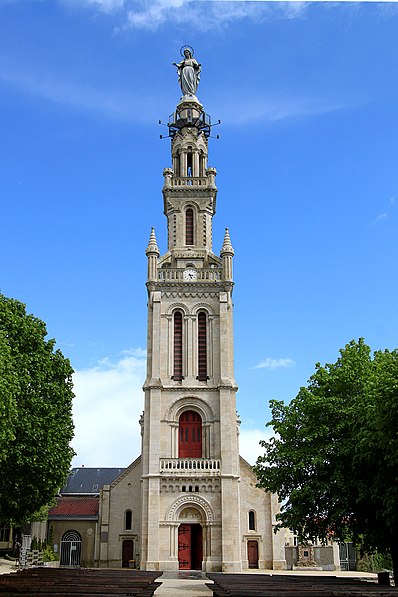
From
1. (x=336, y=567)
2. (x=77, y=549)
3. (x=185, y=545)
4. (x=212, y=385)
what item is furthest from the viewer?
(x=77, y=549)

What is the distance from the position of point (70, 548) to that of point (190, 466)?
21.8m

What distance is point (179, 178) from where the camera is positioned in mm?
63344

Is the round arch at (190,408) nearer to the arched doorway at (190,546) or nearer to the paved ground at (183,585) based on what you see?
the arched doorway at (190,546)

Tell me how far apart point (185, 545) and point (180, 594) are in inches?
808

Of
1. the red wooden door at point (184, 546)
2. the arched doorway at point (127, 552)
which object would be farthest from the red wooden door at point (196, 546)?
the arched doorway at point (127, 552)

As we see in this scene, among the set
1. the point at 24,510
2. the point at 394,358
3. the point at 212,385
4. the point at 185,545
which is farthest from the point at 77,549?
the point at 394,358

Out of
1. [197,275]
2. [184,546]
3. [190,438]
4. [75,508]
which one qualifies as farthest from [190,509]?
[75,508]

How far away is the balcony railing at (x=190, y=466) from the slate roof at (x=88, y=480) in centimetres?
2834

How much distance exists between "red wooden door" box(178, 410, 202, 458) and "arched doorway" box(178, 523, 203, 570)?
18.1 ft

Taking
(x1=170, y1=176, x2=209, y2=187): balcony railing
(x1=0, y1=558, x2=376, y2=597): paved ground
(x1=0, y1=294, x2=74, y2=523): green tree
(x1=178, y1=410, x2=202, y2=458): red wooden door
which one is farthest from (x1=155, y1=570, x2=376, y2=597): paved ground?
(x1=170, y1=176, x2=209, y2=187): balcony railing

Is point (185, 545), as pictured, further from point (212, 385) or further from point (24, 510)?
point (24, 510)

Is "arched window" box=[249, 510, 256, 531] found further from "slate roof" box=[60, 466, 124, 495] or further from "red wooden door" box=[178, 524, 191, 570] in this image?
"slate roof" box=[60, 466, 124, 495]

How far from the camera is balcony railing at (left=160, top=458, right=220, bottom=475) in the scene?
171 ft

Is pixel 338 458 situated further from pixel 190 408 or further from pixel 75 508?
pixel 75 508
